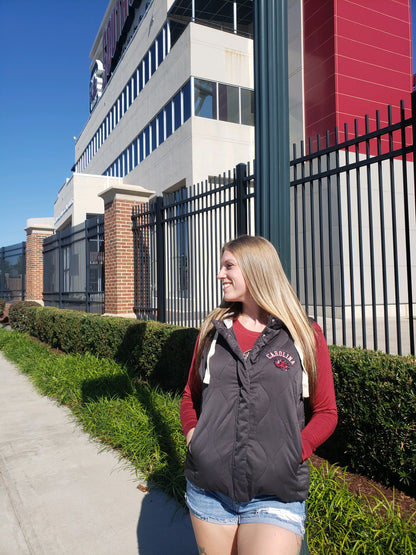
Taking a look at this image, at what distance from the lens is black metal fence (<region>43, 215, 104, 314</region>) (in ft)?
36.0

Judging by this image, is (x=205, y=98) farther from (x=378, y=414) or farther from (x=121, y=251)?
(x=378, y=414)

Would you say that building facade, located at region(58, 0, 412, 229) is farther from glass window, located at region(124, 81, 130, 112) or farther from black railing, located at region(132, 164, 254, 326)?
black railing, located at region(132, 164, 254, 326)

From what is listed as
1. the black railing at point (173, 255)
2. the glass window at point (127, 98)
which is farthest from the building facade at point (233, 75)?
the black railing at point (173, 255)

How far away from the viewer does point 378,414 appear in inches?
121

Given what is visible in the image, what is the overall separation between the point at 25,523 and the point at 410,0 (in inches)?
757

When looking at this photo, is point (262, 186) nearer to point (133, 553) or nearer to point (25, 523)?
point (133, 553)

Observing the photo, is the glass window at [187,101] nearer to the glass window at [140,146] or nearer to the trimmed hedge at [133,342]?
the glass window at [140,146]

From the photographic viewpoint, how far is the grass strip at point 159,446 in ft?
8.17

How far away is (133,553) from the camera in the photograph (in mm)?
2605

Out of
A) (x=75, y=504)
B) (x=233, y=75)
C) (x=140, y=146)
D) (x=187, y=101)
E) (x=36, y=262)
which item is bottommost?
(x=75, y=504)

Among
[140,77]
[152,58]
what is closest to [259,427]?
[152,58]

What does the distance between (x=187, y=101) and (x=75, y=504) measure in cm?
1572

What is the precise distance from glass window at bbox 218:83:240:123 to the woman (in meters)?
16.1

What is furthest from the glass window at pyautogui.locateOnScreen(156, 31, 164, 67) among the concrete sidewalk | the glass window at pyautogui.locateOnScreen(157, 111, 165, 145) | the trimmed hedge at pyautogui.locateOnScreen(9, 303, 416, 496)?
the trimmed hedge at pyautogui.locateOnScreen(9, 303, 416, 496)
